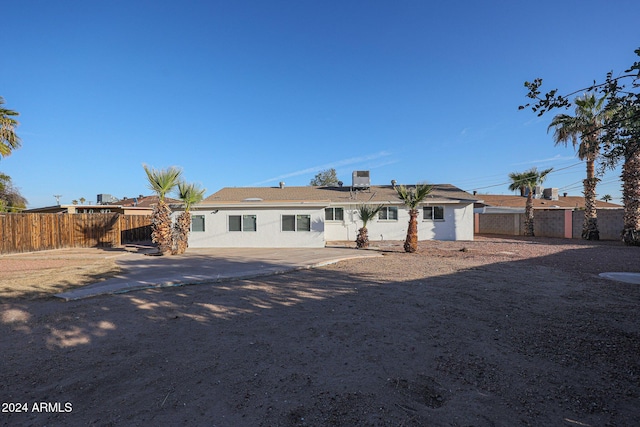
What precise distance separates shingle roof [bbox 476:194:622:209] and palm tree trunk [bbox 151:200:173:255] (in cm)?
3040

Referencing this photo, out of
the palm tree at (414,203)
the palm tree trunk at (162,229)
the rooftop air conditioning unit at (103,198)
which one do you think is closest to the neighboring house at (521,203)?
the palm tree at (414,203)

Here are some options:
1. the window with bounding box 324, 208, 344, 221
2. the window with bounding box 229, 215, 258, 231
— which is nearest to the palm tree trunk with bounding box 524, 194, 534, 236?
the window with bounding box 324, 208, 344, 221

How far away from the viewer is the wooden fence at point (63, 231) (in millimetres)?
15086

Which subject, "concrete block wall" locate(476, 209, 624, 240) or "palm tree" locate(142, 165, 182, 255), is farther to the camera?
"concrete block wall" locate(476, 209, 624, 240)

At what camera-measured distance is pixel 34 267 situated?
34.4 feet

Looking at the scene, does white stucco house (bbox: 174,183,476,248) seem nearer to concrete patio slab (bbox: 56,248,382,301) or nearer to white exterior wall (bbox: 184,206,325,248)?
white exterior wall (bbox: 184,206,325,248)

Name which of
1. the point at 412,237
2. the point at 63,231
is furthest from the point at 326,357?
the point at 63,231

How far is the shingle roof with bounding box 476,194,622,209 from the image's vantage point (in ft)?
111

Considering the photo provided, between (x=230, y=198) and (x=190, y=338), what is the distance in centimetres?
1835

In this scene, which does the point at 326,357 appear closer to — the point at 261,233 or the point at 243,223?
the point at 261,233

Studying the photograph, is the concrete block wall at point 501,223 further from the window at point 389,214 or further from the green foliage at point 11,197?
the green foliage at point 11,197

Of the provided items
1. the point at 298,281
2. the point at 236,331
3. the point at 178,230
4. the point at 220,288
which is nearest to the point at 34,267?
the point at 178,230

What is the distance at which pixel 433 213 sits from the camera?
20547 millimetres

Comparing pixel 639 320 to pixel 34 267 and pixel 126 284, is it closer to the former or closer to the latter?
pixel 126 284
